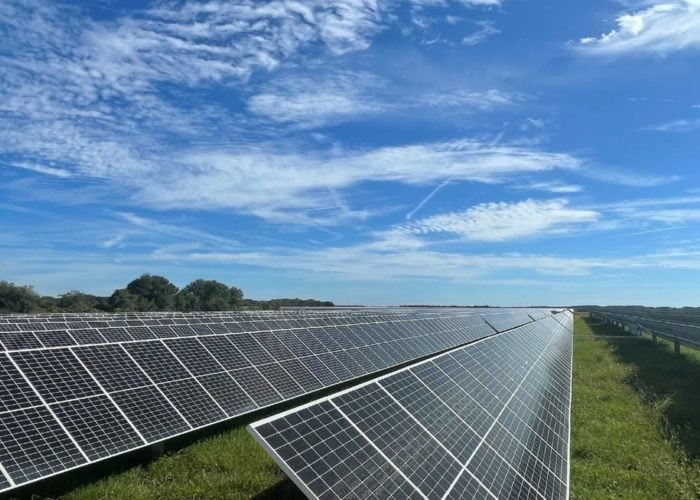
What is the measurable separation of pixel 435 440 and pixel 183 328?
11995mm

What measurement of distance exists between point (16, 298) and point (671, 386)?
69340 mm

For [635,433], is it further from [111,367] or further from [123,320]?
[123,320]

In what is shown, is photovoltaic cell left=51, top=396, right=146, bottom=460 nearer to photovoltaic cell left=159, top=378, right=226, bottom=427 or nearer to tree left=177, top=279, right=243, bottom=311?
photovoltaic cell left=159, top=378, right=226, bottom=427

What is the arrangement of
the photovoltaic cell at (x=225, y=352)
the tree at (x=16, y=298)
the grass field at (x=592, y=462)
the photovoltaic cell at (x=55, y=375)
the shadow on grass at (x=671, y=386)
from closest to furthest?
the grass field at (x=592, y=462) → the photovoltaic cell at (x=55, y=375) → the photovoltaic cell at (x=225, y=352) → the shadow on grass at (x=671, y=386) → the tree at (x=16, y=298)

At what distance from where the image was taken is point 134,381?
10.5 m

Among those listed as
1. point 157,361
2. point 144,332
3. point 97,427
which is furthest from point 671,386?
point 97,427

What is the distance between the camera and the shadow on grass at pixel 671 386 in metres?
13.5

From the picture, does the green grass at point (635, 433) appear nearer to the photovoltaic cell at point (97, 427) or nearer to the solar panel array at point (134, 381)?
the solar panel array at point (134, 381)

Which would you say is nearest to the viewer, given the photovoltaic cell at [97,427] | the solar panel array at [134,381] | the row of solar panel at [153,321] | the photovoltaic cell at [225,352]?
the solar panel array at [134,381]

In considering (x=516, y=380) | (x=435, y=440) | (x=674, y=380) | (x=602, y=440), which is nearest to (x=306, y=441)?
(x=435, y=440)

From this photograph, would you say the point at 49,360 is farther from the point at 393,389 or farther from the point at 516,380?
the point at 516,380

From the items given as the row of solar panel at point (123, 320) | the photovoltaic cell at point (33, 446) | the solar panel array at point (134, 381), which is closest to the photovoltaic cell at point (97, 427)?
the solar panel array at point (134, 381)

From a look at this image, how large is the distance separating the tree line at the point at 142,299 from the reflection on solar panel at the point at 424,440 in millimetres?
64484

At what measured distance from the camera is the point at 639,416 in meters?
15.2
